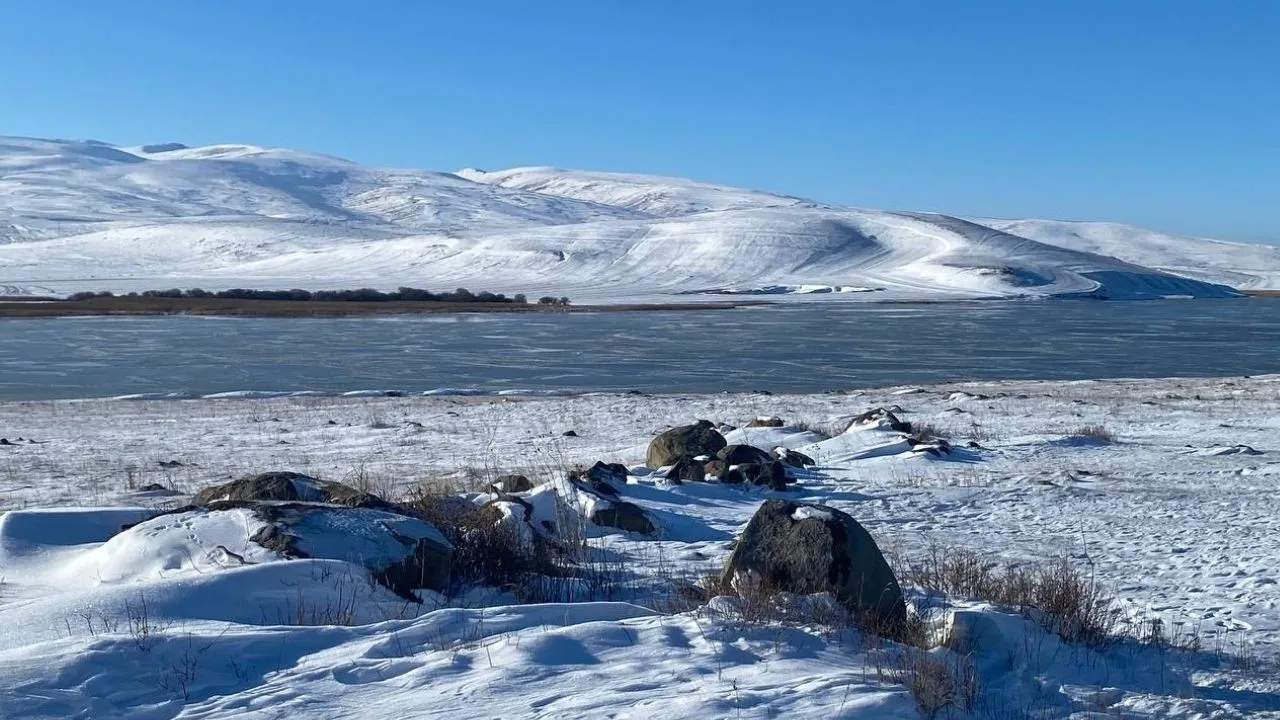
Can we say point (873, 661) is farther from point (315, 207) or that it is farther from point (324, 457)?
point (315, 207)

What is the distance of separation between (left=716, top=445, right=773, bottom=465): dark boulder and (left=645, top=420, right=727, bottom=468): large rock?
1.85 feet

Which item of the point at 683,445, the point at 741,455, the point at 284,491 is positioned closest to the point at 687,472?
the point at 741,455

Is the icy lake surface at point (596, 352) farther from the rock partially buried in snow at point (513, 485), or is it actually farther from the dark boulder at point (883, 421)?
the rock partially buried in snow at point (513, 485)

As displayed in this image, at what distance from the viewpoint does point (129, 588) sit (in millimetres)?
5633

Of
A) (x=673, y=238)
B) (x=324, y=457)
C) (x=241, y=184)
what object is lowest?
(x=324, y=457)

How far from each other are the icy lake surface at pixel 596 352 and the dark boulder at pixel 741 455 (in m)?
14.8

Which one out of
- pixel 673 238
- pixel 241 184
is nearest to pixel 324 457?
pixel 673 238

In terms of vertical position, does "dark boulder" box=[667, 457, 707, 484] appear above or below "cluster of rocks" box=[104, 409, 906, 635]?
below

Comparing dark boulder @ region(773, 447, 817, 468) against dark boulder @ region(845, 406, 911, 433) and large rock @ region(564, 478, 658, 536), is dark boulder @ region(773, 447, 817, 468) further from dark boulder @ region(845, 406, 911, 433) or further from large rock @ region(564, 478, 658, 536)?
large rock @ region(564, 478, 658, 536)

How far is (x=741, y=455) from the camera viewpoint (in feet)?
39.4

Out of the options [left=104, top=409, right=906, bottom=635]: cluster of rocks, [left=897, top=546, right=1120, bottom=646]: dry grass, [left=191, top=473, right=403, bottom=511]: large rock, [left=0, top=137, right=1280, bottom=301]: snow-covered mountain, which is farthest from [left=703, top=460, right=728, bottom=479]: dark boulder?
[left=0, top=137, right=1280, bottom=301]: snow-covered mountain

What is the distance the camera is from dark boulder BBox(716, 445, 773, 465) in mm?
11914

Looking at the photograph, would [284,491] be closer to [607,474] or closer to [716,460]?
[607,474]

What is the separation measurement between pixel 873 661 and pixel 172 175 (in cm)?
20222
